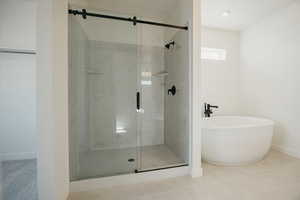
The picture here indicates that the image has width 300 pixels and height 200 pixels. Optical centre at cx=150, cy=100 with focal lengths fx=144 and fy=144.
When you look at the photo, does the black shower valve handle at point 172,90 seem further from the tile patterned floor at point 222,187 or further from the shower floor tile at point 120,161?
the tile patterned floor at point 222,187

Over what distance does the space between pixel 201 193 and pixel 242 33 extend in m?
3.51

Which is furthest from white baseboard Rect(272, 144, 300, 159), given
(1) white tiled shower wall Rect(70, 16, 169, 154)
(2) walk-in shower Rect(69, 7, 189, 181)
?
(1) white tiled shower wall Rect(70, 16, 169, 154)

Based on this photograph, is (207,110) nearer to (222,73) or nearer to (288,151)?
(222,73)

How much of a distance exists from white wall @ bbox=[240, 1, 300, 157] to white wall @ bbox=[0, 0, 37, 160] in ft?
13.3

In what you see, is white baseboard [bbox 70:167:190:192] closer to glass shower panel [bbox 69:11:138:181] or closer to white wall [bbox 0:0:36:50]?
glass shower panel [bbox 69:11:138:181]

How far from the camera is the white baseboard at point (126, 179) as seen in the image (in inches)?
62.6

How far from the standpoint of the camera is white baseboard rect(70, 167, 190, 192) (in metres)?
1.59

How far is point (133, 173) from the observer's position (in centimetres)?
178

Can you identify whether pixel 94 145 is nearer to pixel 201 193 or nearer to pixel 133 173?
pixel 133 173

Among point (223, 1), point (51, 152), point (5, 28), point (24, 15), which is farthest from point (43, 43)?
point (223, 1)

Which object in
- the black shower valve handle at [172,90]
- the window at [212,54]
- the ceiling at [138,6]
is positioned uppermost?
the ceiling at [138,6]

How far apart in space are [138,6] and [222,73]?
2286mm

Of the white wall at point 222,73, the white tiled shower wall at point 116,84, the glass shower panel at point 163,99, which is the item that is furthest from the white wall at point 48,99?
the white wall at point 222,73

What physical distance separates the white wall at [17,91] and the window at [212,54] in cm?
305
